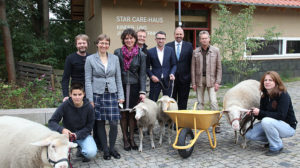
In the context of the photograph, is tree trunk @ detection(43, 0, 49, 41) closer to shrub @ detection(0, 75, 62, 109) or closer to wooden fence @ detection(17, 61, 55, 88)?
wooden fence @ detection(17, 61, 55, 88)

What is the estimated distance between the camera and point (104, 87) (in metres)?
4.26

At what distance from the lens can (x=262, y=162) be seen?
13.4ft

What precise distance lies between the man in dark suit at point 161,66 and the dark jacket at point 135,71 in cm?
50

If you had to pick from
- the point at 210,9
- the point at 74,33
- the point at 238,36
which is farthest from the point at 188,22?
the point at 74,33

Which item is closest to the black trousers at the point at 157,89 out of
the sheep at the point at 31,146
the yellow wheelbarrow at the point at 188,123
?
the yellow wheelbarrow at the point at 188,123

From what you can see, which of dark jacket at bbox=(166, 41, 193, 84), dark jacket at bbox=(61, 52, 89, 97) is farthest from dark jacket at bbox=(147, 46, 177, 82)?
dark jacket at bbox=(61, 52, 89, 97)

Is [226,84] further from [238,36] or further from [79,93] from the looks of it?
[79,93]

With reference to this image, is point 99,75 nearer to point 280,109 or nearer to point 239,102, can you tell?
point 239,102

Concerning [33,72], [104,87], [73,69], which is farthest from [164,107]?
[33,72]

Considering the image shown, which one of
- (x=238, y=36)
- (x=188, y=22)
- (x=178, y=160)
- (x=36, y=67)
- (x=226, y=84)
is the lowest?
(x=178, y=160)

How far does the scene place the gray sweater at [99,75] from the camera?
13.7ft

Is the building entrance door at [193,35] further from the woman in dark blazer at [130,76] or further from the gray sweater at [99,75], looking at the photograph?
the gray sweater at [99,75]

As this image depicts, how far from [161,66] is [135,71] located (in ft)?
2.53

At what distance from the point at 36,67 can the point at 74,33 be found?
1013 cm
